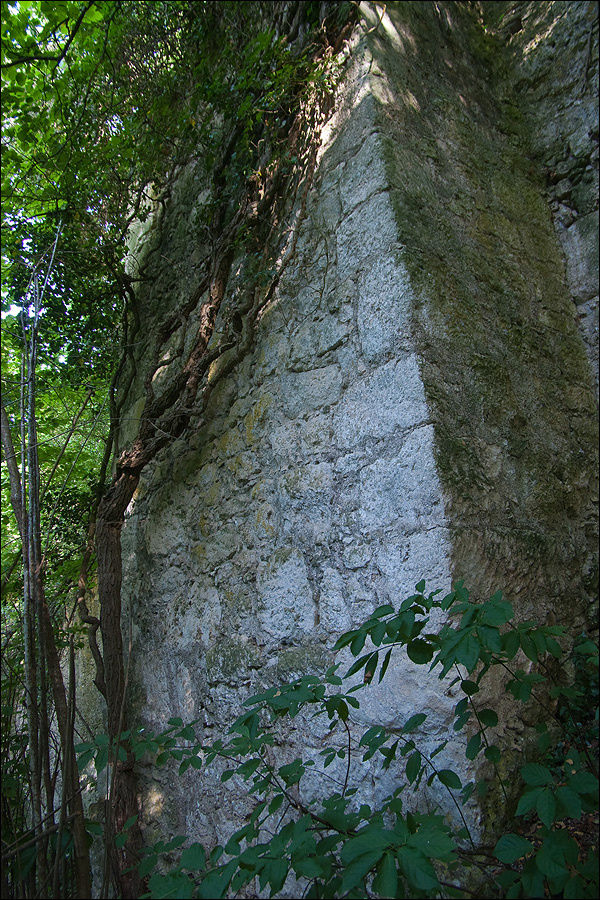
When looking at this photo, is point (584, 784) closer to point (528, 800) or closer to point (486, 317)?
point (528, 800)

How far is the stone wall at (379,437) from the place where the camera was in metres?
1.58

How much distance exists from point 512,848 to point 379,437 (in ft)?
3.29

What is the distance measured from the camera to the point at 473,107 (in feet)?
8.03

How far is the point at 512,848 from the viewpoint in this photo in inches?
41.1

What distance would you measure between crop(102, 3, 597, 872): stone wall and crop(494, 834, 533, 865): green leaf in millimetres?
312

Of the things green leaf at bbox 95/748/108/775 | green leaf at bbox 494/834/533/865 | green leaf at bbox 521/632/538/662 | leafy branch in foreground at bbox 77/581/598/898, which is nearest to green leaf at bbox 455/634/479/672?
leafy branch in foreground at bbox 77/581/598/898

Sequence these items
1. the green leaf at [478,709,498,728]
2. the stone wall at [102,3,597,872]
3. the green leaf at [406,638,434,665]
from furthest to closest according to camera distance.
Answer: the stone wall at [102,3,597,872], the green leaf at [478,709,498,728], the green leaf at [406,638,434,665]

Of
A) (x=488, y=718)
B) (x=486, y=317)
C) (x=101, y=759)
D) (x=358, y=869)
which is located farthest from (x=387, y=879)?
(x=486, y=317)

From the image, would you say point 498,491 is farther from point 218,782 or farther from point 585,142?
point 585,142

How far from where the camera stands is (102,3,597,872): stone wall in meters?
1.58

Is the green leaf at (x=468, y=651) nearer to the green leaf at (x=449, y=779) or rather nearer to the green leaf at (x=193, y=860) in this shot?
the green leaf at (x=449, y=779)

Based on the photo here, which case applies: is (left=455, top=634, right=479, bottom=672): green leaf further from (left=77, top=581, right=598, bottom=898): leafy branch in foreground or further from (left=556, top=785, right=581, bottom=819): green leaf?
(left=556, top=785, right=581, bottom=819): green leaf

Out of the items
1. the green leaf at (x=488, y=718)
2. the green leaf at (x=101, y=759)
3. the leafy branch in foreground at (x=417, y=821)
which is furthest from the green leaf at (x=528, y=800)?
the green leaf at (x=101, y=759)

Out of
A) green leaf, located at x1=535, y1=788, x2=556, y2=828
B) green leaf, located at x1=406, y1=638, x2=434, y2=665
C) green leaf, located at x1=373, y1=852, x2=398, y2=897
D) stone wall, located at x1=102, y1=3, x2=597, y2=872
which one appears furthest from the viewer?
stone wall, located at x1=102, y1=3, x2=597, y2=872
